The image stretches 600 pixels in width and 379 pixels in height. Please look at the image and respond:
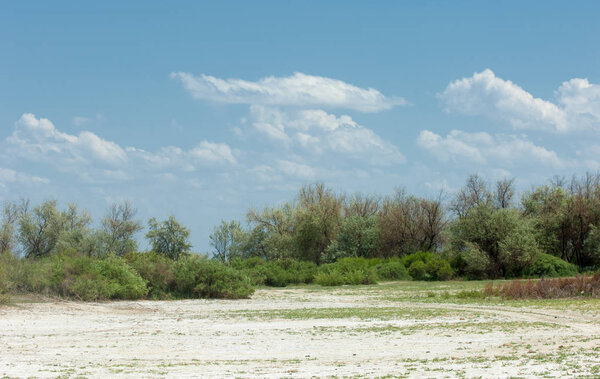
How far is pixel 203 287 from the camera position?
36.1 m

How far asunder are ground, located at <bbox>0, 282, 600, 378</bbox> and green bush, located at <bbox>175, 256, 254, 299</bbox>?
5.87 m

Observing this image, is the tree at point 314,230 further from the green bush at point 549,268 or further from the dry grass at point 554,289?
the dry grass at point 554,289

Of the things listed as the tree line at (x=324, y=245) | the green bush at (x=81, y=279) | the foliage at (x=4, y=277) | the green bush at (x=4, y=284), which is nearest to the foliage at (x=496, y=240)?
the tree line at (x=324, y=245)

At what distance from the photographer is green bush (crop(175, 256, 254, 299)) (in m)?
36.2

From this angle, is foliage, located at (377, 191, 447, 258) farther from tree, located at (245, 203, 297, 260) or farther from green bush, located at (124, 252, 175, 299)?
green bush, located at (124, 252, 175, 299)

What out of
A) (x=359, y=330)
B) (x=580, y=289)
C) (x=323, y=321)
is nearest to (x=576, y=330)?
(x=359, y=330)

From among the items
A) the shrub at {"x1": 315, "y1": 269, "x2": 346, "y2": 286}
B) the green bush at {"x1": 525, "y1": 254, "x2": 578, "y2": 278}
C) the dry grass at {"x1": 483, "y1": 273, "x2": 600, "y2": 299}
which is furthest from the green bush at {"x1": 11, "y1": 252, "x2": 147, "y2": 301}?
the green bush at {"x1": 525, "y1": 254, "x2": 578, "y2": 278}

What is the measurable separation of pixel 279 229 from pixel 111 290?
50.8 m

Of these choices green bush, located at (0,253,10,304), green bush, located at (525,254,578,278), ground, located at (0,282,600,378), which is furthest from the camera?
green bush, located at (525,254,578,278)

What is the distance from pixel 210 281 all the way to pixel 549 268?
82.9 feet

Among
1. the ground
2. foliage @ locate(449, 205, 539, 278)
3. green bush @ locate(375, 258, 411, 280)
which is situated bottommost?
the ground

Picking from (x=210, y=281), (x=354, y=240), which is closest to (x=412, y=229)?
(x=354, y=240)

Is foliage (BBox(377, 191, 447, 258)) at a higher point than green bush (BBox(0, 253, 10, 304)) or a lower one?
higher

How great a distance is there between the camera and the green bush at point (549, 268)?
46.3 meters
